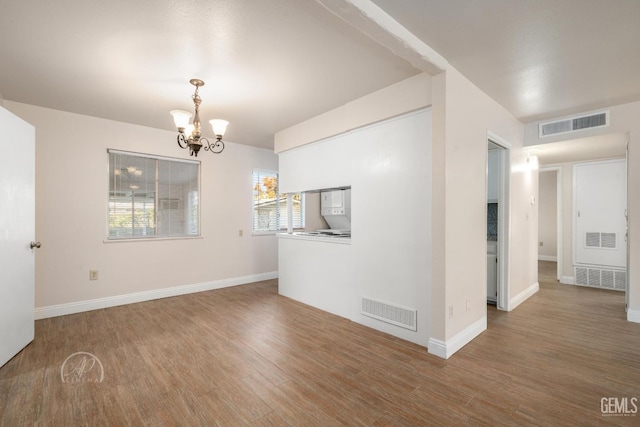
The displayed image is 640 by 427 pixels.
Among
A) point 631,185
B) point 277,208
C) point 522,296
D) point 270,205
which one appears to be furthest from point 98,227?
point 631,185

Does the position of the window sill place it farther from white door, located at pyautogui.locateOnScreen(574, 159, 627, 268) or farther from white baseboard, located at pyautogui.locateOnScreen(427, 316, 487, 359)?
white door, located at pyautogui.locateOnScreen(574, 159, 627, 268)

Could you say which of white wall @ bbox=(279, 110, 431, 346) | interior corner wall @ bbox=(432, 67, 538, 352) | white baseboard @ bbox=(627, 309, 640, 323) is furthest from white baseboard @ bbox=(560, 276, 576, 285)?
white wall @ bbox=(279, 110, 431, 346)

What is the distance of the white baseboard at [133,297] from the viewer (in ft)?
11.6

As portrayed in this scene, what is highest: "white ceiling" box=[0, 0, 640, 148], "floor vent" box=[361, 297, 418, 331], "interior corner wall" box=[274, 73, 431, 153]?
"white ceiling" box=[0, 0, 640, 148]

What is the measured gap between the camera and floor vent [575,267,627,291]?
465 cm

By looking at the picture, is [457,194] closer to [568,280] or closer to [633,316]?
[633,316]

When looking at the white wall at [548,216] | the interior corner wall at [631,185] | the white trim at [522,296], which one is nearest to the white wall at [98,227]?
the white trim at [522,296]

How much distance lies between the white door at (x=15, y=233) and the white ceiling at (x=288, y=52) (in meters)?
0.70

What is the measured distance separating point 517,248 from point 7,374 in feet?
17.9

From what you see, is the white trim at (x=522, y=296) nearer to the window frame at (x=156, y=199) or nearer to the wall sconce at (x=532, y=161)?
the wall sconce at (x=532, y=161)

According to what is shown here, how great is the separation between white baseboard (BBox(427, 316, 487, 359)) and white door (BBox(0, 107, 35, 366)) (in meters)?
3.63

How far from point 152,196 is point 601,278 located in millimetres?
7494

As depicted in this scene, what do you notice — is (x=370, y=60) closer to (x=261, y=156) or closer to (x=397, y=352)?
(x=397, y=352)

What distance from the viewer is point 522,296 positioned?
13.4 feet
